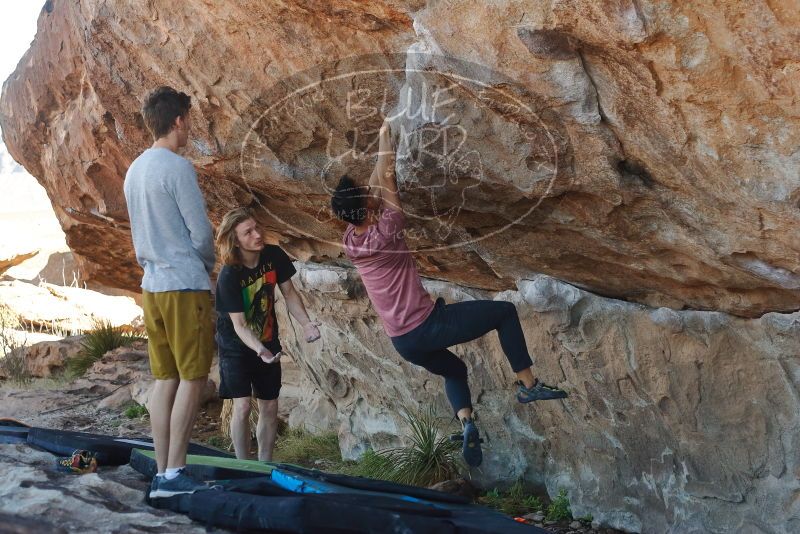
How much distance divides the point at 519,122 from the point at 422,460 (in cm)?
282

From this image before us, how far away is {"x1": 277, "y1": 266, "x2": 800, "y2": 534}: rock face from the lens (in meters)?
4.72

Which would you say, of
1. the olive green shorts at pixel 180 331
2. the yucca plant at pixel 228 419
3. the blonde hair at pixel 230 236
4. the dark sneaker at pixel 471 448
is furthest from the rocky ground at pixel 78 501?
the blonde hair at pixel 230 236

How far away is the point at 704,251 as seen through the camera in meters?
4.50

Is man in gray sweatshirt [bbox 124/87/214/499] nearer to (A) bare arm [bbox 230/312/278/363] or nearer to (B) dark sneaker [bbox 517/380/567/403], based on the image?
(A) bare arm [bbox 230/312/278/363]

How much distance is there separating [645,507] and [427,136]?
255 centimetres

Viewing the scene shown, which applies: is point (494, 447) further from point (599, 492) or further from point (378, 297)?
Result: point (378, 297)

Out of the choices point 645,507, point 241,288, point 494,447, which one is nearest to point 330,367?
point 494,447

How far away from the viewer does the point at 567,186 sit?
4.57 m

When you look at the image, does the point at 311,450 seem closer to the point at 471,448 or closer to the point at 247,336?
the point at 247,336

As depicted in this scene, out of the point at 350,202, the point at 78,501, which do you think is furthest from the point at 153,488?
the point at 350,202

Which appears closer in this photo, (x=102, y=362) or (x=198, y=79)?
(x=198, y=79)

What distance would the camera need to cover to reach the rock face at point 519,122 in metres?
3.67

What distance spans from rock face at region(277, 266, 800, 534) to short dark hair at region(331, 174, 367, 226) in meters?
1.24

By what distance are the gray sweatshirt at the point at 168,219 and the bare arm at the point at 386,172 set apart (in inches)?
34.9
